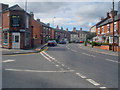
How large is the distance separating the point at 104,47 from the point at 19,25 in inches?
628

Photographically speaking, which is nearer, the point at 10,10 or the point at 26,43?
the point at 10,10

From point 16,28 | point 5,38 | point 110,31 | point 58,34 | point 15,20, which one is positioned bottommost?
point 5,38

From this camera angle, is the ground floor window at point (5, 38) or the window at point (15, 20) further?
the ground floor window at point (5, 38)

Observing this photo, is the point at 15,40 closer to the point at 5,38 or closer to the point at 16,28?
the point at 16,28

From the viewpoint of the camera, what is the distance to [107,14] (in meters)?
48.0

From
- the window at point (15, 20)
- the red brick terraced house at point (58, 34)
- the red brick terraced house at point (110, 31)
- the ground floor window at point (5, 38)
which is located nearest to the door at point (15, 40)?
the ground floor window at point (5, 38)

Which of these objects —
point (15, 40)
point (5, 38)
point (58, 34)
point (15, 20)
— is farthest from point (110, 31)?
point (58, 34)

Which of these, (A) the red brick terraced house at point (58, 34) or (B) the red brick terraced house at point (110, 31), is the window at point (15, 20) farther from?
(A) the red brick terraced house at point (58, 34)

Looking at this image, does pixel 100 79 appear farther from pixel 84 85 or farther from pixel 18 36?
pixel 18 36

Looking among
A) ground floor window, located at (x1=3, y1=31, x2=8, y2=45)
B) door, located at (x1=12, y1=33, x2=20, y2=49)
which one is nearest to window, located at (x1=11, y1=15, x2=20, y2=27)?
door, located at (x1=12, y1=33, x2=20, y2=49)

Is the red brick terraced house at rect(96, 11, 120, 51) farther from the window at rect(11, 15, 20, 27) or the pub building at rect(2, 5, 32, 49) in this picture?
the window at rect(11, 15, 20, 27)

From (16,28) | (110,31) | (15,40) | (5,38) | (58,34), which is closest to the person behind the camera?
(16,28)

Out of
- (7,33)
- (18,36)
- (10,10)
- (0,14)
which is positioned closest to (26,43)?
(18,36)

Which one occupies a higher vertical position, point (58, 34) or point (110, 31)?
point (58, 34)
